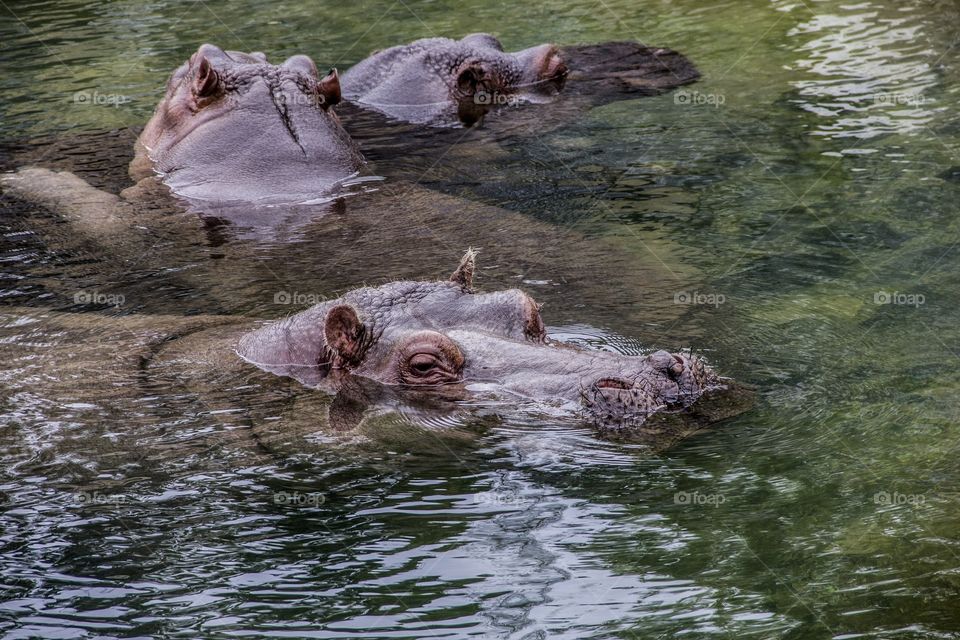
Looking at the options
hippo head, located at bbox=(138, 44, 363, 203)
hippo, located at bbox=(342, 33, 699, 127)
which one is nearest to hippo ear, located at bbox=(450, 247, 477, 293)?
hippo head, located at bbox=(138, 44, 363, 203)

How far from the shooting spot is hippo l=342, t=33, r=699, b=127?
12.5m

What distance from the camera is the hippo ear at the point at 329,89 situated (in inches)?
398

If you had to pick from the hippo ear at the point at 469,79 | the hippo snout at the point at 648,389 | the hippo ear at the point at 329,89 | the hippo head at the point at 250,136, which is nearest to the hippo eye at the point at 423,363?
the hippo snout at the point at 648,389

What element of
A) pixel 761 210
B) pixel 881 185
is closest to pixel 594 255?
pixel 761 210

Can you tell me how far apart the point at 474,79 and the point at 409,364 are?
22.5 ft

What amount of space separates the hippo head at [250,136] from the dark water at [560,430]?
597 millimetres

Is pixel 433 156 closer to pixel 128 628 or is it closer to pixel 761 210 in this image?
pixel 761 210

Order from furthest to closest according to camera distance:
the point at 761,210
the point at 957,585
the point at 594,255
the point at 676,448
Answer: the point at 761,210 < the point at 594,255 < the point at 676,448 < the point at 957,585

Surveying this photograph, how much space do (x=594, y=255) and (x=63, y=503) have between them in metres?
4.08

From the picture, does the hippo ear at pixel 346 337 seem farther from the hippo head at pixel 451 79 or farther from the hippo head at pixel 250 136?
the hippo head at pixel 451 79

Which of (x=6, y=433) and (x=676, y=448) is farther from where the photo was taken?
(x=6, y=433)

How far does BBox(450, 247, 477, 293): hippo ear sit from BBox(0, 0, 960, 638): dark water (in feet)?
2.27

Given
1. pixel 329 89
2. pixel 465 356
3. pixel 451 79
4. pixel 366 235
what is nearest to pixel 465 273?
pixel 465 356

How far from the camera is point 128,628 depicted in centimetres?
465
